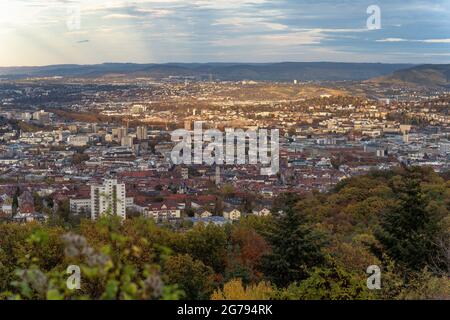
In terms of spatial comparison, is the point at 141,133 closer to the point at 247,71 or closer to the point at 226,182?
the point at 226,182

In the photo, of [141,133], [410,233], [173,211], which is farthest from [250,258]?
[141,133]

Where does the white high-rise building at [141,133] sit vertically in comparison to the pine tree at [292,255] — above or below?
below

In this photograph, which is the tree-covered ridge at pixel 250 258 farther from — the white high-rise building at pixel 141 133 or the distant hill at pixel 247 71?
the distant hill at pixel 247 71

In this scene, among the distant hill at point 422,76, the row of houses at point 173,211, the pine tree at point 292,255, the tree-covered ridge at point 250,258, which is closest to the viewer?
the tree-covered ridge at point 250,258

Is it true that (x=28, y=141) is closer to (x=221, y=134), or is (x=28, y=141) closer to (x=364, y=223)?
(x=221, y=134)

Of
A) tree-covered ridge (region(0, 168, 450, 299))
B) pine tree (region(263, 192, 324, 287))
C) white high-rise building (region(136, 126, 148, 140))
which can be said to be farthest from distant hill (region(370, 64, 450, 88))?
pine tree (region(263, 192, 324, 287))

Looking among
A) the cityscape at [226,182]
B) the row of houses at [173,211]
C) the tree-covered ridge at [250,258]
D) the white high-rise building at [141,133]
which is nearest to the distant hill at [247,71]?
the cityscape at [226,182]

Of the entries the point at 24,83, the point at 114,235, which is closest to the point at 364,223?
the point at 114,235
